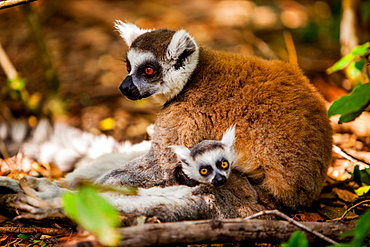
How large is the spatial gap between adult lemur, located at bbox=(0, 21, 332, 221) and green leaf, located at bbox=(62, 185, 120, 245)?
5.29ft

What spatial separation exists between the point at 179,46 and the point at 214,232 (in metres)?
2.21

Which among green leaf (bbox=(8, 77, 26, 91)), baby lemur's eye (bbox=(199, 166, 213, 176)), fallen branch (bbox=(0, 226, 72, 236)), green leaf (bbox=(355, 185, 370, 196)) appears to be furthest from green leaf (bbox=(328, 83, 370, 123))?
green leaf (bbox=(8, 77, 26, 91))

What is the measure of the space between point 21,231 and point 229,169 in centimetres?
214

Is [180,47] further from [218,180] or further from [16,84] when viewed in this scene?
[16,84]

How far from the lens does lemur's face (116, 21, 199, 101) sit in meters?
4.15

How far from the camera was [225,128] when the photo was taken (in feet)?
13.0

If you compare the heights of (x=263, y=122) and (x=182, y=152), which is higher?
(x=263, y=122)

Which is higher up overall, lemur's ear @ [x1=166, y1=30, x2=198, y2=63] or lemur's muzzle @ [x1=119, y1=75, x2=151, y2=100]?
lemur's ear @ [x1=166, y1=30, x2=198, y2=63]

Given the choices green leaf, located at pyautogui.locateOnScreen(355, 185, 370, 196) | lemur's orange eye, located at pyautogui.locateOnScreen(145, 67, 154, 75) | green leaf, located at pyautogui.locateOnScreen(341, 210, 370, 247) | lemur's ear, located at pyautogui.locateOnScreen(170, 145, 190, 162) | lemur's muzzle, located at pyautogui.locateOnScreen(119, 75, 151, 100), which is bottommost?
green leaf, located at pyautogui.locateOnScreen(355, 185, 370, 196)

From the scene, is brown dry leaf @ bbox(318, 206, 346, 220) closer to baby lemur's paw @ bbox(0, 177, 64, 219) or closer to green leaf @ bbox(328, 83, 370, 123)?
green leaf @ bbox(328, 83, 370, 123)

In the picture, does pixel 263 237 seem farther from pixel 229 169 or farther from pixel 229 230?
pixel 229 169

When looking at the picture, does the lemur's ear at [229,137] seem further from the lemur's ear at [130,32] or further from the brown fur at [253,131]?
the lemur's ear at [130,32]

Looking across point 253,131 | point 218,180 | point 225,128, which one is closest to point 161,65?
point 225,128

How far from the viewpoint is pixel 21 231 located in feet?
11.8
